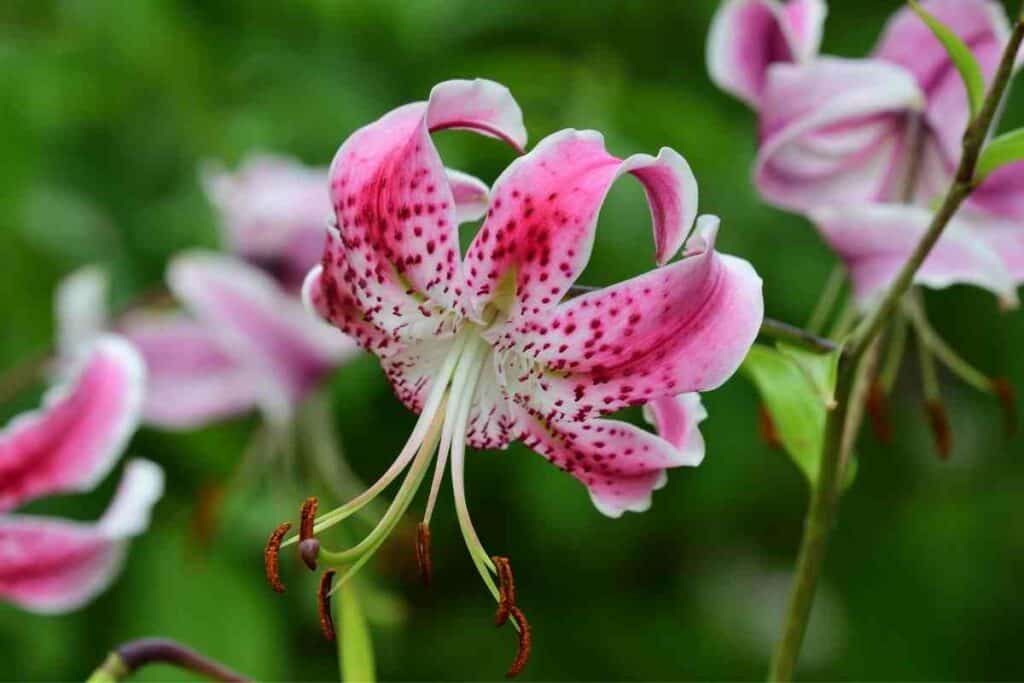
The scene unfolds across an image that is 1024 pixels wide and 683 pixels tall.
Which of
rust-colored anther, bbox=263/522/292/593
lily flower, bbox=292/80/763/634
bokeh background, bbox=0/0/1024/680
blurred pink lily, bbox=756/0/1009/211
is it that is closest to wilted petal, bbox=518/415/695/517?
lily flower, bbox=292/80/763/634

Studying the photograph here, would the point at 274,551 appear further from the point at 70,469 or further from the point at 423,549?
the point at 70,469

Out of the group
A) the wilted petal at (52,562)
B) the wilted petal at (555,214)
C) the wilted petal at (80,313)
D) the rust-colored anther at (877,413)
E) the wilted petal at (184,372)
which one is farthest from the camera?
the wilted petal at (184,372)

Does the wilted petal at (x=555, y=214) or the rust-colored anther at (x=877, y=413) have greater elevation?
the wilted petal at (x=555, y=214)

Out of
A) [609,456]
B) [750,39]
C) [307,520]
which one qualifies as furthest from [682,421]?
[750,39]

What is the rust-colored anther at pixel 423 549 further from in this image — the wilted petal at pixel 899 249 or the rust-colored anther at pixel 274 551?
the wilted petal at pixel 899 249

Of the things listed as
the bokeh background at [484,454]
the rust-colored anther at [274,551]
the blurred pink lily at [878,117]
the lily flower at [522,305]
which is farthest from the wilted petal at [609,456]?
the bokeh background at [484,454]

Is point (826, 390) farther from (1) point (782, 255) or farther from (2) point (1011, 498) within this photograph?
(2) point (1011, 498)
